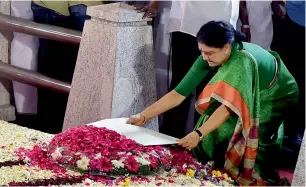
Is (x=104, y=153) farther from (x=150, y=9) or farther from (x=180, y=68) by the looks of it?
(x=150, y=9)

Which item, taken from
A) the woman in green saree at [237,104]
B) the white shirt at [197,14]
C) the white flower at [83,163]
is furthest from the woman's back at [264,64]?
the white flower at [83,163]

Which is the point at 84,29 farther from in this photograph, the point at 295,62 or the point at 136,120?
the point at 295,62

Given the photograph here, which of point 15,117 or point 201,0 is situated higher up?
point 201,0

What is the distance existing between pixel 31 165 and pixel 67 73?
174cm

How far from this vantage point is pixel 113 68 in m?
4.51

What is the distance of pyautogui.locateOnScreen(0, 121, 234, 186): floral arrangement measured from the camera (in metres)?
3.64

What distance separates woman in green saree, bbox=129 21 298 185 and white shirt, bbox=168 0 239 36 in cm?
46

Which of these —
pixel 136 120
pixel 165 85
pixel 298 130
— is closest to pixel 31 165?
pixel 136 120

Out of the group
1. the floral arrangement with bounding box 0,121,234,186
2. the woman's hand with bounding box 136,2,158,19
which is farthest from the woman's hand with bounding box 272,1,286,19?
the floral arrangement with bounding box 0,121,234,186

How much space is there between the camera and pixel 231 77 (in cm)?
396

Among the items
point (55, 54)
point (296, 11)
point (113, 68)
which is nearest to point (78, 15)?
point (55, 54)

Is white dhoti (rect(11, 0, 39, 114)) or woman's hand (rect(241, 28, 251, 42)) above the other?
woman's hand (rect(241, 28, 251, 42))

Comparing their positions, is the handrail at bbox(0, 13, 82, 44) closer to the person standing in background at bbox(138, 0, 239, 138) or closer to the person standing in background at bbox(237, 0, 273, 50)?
the person standing in background at bbox(138, 0, 239, 138)

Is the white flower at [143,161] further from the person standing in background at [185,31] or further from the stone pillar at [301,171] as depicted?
the person standing in background at [185,31]
